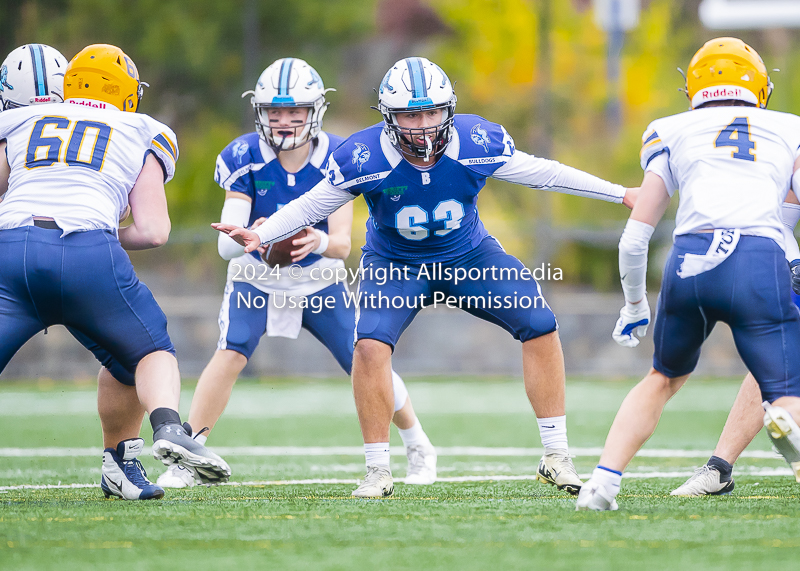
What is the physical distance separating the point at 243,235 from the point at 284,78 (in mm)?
1096

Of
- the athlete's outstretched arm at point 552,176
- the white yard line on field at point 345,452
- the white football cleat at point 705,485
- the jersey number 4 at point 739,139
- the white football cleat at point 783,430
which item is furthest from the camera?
the white yard line on field at point 345,452

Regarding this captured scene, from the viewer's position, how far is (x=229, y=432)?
23.2 feet

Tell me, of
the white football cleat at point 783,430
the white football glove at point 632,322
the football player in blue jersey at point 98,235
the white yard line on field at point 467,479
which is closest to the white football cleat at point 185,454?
the football player in blue jersey at point 98,235

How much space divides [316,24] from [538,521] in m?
12.2

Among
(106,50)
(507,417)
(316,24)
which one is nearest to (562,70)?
(316,24)

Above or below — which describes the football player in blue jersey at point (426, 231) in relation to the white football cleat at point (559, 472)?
above

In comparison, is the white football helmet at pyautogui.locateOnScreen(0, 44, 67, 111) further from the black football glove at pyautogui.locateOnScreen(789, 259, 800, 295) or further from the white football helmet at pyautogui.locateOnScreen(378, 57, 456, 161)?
the black football glove at pyautogui.locateOnScreen(789, 259, 800, 295)

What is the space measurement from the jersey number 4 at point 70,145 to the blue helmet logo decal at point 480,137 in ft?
4.61

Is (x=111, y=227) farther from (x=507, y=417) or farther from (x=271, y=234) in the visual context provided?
(x=507, y=417)

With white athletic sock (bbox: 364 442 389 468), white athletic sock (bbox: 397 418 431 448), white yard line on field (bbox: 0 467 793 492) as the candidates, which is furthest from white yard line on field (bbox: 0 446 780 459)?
white athletic sock (bbox: 364 442 389 468)

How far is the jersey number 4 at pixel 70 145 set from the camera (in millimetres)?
3596

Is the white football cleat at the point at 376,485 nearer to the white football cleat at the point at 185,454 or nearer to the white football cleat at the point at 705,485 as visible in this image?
the white football cleat at the point at 185,454

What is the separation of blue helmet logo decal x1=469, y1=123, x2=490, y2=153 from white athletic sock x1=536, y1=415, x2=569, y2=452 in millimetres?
1121

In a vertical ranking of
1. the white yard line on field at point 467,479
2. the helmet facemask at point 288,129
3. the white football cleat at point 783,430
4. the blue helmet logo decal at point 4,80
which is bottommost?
the white yard line on field at point 467,479
